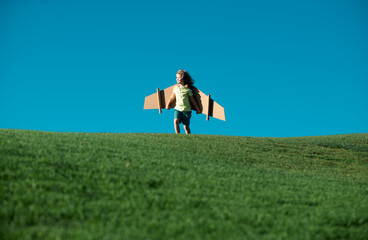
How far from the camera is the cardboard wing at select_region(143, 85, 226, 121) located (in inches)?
460

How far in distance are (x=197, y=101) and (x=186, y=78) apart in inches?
39.9

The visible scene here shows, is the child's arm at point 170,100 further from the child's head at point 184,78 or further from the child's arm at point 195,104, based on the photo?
the child's arm at point 195,104

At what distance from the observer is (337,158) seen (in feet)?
32.2

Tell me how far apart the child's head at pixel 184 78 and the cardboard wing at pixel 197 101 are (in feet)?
1.06

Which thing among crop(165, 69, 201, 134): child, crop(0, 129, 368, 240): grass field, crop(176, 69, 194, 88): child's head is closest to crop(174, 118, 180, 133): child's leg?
crop(165, 69, 201, 134): child

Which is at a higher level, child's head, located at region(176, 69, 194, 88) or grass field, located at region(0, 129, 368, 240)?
child's head, located at region(176, 69, 194, 88)

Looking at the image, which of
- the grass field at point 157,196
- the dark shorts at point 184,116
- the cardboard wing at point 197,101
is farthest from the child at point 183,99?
the grass field at point 157,196

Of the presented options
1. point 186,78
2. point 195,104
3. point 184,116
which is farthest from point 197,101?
point 186,78

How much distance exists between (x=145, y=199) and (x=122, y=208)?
1.26ft

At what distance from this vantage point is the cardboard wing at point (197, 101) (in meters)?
11.7

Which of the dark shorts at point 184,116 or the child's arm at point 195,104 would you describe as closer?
the dark shorts at point 184,116

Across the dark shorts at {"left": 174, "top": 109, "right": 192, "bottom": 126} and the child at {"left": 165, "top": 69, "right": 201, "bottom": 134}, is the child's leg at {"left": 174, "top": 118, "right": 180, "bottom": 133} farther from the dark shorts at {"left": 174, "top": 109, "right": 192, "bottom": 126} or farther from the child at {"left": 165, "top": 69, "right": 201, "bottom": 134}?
the dark shorts at {"left": 174, "top": 109, "right": 192, "bottom": 126}

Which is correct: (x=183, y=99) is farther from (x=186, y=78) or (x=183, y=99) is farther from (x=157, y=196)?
(x=157, y=196)

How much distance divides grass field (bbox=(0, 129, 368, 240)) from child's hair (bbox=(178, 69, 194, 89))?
521 centimetres
